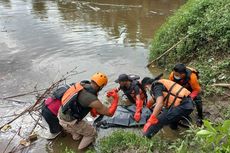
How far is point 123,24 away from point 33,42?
4170 millimetres

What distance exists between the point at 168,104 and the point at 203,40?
344 cm

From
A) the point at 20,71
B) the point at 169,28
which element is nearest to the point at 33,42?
the point at 20,71

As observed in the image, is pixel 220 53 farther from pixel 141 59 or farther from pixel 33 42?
pixel 33 42

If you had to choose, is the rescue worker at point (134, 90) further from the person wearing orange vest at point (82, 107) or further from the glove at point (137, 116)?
the person wearing orange vest at point (82, 107)

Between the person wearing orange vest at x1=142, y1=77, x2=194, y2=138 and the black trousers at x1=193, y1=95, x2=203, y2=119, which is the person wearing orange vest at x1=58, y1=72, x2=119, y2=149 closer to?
the person wearing orange vest at x1=142, y1=77, x2=194, y2=138

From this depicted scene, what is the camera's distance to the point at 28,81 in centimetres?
1022

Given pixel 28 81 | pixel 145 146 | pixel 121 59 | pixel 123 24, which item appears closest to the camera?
pixel 145 146

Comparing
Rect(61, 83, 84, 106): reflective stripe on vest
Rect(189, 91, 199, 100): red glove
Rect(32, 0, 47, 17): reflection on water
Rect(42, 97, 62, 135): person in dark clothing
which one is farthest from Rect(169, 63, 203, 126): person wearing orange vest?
Rect(32, 0, 47, 17): reflection on water

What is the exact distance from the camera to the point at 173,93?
6.39 metres

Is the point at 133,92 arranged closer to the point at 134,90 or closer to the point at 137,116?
the point at 134,90

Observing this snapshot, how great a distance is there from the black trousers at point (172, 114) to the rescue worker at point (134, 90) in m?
0.72

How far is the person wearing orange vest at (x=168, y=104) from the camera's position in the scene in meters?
6.36

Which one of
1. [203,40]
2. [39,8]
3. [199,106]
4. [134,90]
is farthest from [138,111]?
[39,8]

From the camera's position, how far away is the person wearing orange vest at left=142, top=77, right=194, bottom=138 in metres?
6.36
